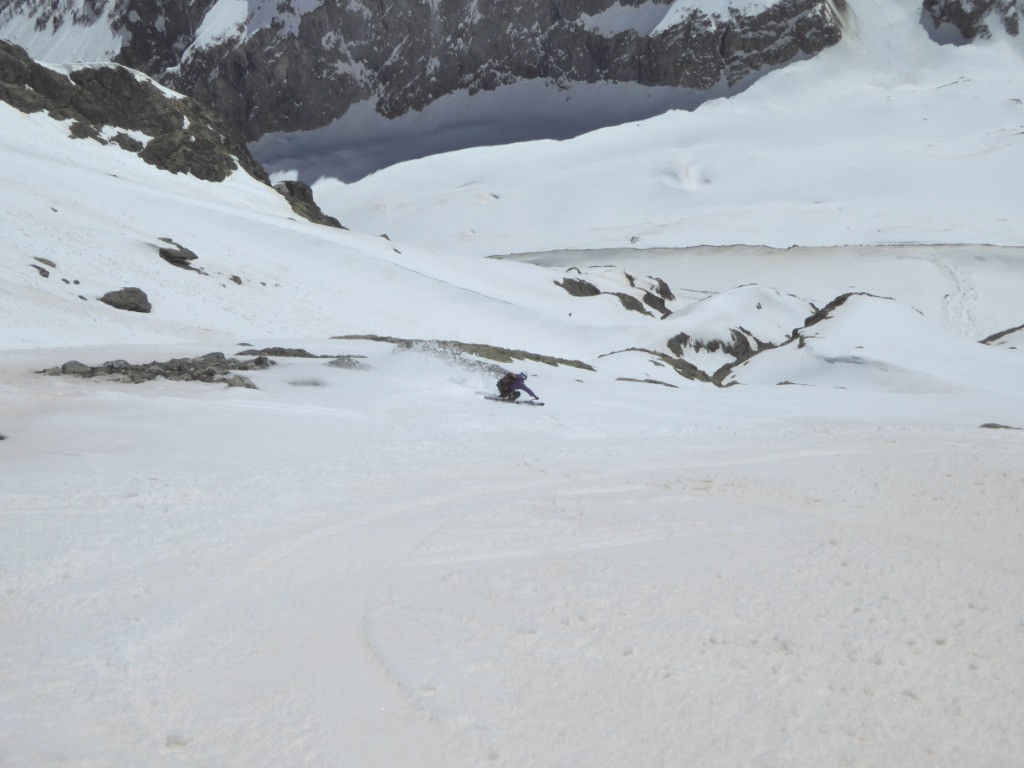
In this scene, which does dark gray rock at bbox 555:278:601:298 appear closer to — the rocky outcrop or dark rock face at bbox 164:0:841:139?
the rocky outcrop

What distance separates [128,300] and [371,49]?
133886 millimetres

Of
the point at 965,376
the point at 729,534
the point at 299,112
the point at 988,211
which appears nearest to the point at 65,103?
the point at 965,376

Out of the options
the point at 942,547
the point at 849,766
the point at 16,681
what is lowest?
the point at 16,681

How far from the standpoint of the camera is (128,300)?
2298 cm

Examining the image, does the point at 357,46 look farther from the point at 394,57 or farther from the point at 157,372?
the point at 157,372

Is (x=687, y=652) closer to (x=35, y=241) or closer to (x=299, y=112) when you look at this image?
(x=35, y=241)

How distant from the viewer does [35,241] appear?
25.5 meters

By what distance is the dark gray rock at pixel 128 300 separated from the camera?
22.8 m

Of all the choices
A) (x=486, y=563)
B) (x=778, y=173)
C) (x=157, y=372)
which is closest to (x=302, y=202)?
(x=157, y=372)

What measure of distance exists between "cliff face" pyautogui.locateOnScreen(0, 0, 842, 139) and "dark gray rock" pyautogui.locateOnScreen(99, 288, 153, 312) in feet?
387

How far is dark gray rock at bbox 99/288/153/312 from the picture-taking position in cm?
2277

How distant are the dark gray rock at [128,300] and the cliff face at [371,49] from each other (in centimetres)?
11804

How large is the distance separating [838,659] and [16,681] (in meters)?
4.37

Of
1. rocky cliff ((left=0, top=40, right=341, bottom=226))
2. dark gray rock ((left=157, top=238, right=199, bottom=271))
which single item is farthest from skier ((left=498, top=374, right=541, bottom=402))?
rocky cliff ((left=0, top=40, right=341, bottom=226))
